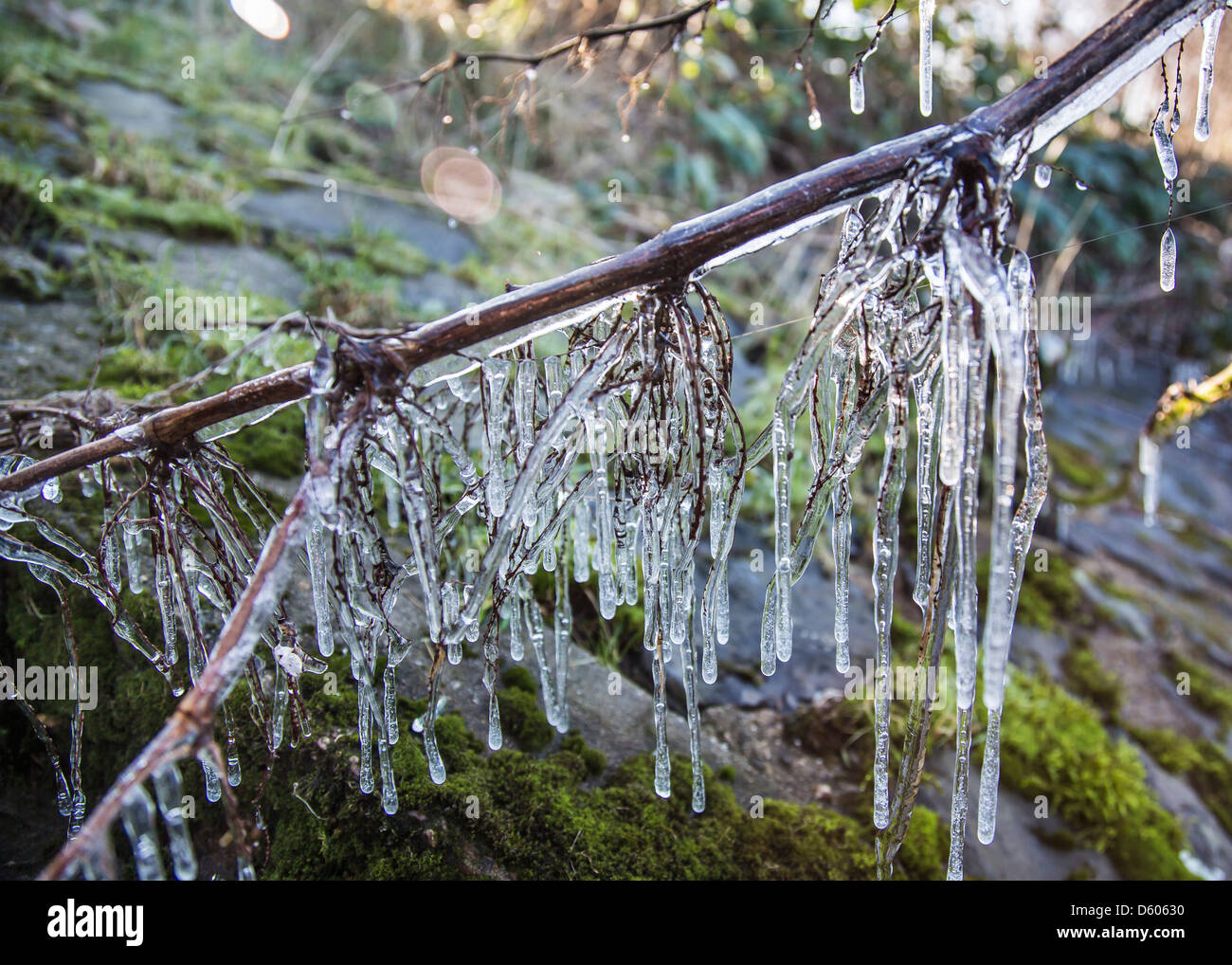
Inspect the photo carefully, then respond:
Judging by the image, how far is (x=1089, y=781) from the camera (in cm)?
322

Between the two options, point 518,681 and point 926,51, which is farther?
point 518,681

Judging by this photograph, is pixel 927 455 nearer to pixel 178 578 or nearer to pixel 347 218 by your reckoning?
pixel 178 578

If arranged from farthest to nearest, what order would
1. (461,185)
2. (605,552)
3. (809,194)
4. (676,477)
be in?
1. (461,185)
2. (605,552)
3. (676,477)
4. (809,194)

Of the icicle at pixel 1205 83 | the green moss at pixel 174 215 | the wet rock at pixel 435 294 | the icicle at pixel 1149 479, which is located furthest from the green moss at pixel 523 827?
the icicle at pixel 1149 479

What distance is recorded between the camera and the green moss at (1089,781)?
10.0ft

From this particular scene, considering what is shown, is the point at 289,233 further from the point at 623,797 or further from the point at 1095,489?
the point at 1095,489

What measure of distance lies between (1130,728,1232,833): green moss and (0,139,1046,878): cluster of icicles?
3.33 metres

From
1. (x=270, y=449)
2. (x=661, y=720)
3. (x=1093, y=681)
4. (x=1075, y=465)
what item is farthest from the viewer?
(x=1075, y=465)

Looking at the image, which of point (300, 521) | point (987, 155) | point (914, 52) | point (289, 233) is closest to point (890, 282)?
point (987, 155)

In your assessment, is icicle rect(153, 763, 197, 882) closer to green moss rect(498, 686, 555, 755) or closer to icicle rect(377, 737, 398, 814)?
icicle rect(377, 737, 398, 814)

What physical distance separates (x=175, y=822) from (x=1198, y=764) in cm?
498

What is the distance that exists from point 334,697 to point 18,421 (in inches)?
48.6

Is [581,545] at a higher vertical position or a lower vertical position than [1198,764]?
higher

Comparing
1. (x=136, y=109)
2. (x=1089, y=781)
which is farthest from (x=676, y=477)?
(x=136, y=109)
